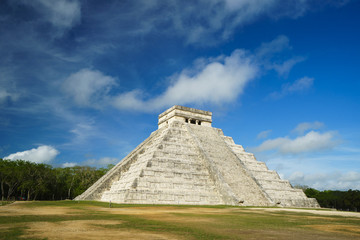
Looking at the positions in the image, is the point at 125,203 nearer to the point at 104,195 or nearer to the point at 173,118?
the point at 104,195

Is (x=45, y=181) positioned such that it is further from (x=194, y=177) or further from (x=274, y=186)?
(x=274, y=186)

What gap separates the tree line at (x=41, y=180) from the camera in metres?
39.5

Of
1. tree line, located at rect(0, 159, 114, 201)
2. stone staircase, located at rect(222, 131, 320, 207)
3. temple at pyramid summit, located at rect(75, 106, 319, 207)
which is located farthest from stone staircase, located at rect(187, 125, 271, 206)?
tree line, located at rect(0, 159, 114, 201)

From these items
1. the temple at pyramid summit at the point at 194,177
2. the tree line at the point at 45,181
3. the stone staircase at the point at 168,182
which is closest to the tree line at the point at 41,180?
the tree line at the point at 45,181

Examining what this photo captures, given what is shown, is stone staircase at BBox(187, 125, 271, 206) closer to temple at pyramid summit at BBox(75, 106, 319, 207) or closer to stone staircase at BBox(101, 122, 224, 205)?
temple at pyramid summit at BBox(75, 106, 319, 207)

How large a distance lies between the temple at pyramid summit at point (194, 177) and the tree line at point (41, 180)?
740 inches

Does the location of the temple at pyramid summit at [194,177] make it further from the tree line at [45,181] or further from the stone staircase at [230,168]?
A: the tree line at [45,181]

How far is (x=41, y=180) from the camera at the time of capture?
42.2 meters

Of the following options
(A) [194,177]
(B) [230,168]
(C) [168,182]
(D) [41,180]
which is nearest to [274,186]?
(B) [230,168]

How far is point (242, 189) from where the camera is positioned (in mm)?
24344

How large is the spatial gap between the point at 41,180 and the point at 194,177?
1150 inches

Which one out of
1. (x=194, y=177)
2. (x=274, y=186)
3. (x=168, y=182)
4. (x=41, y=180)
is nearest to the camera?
(x=168, y=182)

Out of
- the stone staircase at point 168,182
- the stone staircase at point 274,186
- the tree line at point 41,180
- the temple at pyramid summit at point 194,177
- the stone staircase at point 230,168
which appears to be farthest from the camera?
the tree line at point 41,180

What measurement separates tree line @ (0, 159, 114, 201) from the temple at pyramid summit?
18.8 meters
